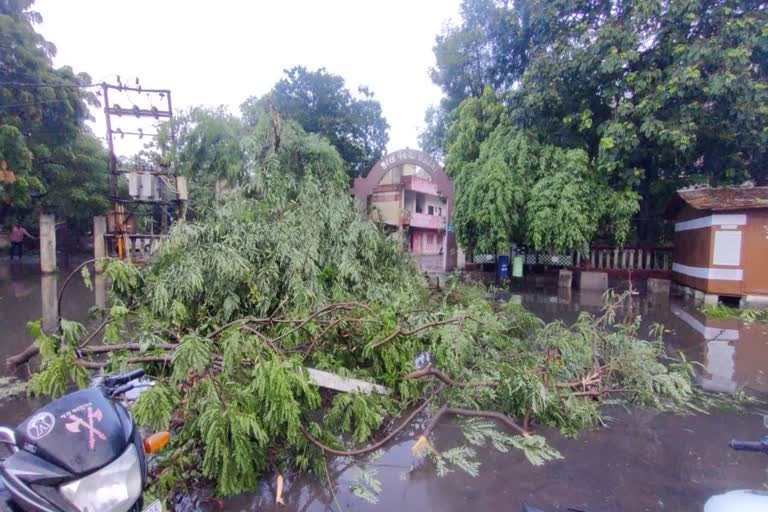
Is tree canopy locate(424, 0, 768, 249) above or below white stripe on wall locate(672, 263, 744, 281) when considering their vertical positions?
above

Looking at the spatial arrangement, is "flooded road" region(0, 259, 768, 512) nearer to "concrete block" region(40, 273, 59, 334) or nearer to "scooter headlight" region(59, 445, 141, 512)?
"scooter headlight" region(59, 445, 141, 512)

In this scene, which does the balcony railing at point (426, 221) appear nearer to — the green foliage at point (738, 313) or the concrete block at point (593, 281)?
the concrete block at point (593, 281)

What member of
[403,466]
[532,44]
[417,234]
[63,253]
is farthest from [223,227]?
[417,234]

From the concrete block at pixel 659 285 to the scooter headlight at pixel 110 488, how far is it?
13.9 meters

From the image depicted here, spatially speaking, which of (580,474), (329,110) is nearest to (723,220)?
(580,474)

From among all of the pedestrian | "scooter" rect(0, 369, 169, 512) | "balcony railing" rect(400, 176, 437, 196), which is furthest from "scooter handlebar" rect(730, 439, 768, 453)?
"balcony railing" rect(400, 176, 437, 196)

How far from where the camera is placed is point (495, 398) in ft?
12.1

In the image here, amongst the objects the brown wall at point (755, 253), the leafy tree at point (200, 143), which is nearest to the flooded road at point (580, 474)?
the brown wall at point (755, 253)

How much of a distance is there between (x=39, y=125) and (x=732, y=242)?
21.7 m

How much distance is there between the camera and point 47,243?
51.3 feet

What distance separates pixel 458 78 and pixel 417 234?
51.3 feet

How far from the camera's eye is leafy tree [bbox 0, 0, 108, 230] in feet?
44.1

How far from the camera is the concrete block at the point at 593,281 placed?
12541mm

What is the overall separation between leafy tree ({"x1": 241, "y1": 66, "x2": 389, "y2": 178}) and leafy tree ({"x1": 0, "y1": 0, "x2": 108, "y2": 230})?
934 centimetres
